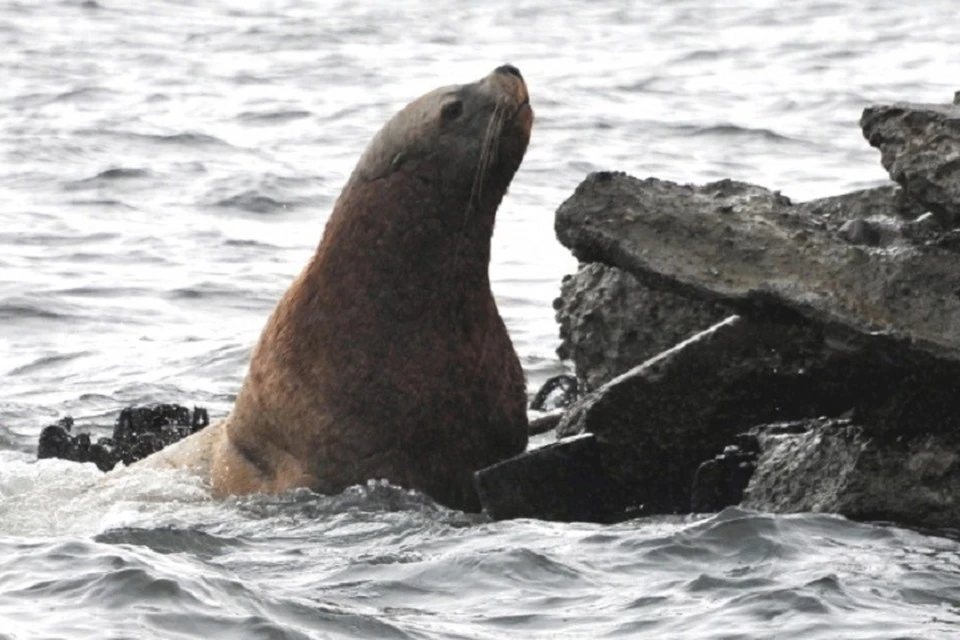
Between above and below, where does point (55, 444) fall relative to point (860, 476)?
below

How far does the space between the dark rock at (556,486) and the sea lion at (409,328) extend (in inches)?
11.1

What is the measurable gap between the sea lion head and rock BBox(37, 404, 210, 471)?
90.3 inches

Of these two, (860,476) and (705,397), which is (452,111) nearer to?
(705,397)

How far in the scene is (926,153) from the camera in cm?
845

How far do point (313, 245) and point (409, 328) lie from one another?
9372 millimetres

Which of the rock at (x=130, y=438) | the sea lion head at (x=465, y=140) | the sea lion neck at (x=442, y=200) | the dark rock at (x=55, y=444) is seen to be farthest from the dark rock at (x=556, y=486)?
the dark rock at (x=55, y=444)

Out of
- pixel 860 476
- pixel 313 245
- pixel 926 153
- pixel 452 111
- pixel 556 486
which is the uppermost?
pixel 452 111

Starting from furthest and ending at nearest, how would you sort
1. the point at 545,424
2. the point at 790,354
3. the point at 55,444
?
1. the point at 55,444
2. the point at 545,424
3. the point at 790,354

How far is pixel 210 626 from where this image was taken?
740 cm

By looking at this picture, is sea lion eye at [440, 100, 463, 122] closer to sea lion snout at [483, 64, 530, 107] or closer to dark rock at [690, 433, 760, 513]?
sea lion snout at [483, 64, 530, 107]

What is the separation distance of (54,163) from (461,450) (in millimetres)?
13598

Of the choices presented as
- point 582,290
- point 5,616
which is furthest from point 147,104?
point 5,616

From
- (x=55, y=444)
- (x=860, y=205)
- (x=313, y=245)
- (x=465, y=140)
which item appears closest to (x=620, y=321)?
(x=860, y=205)

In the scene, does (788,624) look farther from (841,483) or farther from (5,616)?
(5,616)
